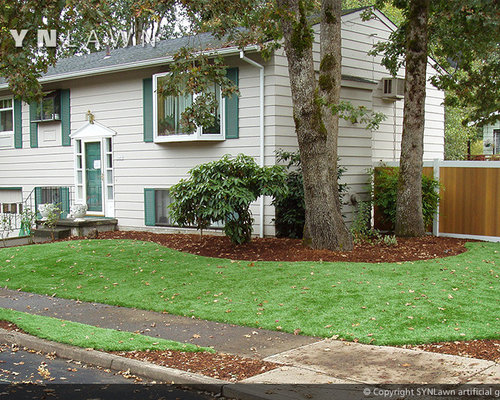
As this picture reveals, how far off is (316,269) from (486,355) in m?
4.10

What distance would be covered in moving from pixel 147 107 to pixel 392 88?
689 cm

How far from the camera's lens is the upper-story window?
14.4m

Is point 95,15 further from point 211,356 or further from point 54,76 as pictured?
point 54,76

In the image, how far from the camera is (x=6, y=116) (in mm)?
20016

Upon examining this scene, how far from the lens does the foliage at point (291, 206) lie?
1315 cm

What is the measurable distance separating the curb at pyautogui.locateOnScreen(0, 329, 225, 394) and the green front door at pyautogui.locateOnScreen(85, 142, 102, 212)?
10573 mm

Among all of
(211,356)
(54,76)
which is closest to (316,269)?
(211,356)

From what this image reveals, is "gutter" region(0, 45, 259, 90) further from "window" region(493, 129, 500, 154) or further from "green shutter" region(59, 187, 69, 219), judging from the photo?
"window" region(493, 129, 500, 154)

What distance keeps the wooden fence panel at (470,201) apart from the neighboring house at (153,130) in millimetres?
2501

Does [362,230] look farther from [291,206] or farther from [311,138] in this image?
[311,138]

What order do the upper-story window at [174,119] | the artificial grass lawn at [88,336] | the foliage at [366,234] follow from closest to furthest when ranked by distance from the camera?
the artificial grass lawn at [88,336] → the foliage at [366,234] → the upper-story window at [174,119]

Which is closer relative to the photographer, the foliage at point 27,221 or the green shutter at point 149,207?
the green shutter at point 149,207

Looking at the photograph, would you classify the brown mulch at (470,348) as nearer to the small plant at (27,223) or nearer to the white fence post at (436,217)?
the white fence post at (436,217)

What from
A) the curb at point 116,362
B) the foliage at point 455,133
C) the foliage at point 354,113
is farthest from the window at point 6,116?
the foliage at point 455,133
